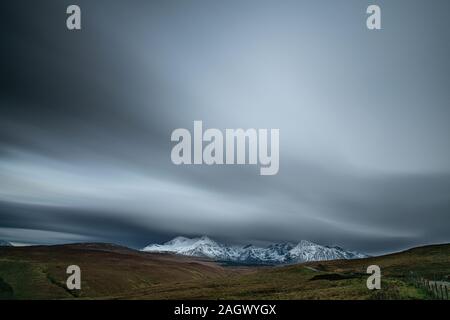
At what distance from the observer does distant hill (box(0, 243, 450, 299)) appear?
36.8m

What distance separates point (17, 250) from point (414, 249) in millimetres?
104113

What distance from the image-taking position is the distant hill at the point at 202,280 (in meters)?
36.8

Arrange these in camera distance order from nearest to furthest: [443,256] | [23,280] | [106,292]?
[23,280]
[106,292]
[443,256]

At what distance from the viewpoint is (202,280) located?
3108 inches
